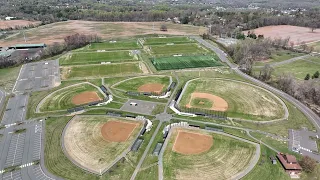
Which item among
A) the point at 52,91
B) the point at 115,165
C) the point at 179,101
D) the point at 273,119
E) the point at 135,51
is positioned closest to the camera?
the point at 115,165

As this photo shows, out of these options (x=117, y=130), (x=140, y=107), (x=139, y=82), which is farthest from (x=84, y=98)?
(x=117, y=130)

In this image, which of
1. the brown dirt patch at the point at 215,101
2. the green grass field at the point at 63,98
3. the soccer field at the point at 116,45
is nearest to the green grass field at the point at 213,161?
the brown dirt patch at the point at 215,101

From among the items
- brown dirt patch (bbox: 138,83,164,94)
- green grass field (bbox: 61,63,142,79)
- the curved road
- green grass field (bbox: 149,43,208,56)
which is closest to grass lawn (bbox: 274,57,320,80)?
the curved road

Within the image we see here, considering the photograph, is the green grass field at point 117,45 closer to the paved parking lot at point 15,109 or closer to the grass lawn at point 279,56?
the paved parking lot at point 15,109

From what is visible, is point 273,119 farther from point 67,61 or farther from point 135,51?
point 67,61

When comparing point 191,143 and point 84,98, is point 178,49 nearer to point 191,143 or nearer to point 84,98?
point 84,98

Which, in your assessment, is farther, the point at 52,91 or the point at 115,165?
the point at 52,91

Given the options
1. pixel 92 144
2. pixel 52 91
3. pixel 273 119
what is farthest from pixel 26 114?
pixel 273 119
